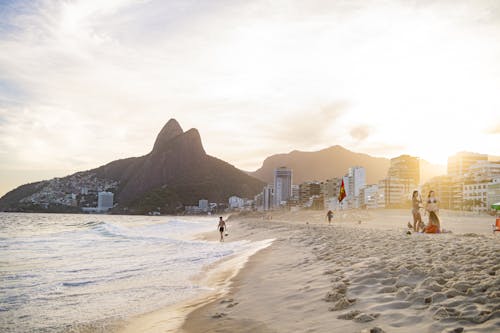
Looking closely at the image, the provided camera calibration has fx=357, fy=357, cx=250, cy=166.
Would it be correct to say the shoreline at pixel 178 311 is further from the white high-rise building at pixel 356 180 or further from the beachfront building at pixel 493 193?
the white high-rise building at pixel 356 180

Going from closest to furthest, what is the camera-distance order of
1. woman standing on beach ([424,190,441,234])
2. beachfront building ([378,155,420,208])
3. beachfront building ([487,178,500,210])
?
1. woman standing on beach ([424,190,441,234])
2. beachfront building ([487,178,500,210])
3. beachfront building ([378,155,420,208])

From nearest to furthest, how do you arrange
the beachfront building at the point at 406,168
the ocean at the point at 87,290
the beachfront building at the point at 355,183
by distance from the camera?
1. the ocean at the point at 87,290
2. the beachfront building at the point at 406,168
3. the beachfront building at the point at 355,183

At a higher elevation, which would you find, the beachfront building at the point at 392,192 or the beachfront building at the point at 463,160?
the beachfront building at the point at 463,160

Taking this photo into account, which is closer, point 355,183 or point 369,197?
point 369,197

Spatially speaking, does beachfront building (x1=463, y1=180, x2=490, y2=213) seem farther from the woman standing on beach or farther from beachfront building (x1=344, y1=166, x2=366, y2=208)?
the woman standing on beach

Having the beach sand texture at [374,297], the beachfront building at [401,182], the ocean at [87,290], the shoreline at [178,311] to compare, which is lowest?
the ocean at [87,290]

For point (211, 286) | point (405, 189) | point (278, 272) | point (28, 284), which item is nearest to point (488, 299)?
point (278, 272)

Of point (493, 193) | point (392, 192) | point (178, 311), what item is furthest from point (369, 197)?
point (178, 311)

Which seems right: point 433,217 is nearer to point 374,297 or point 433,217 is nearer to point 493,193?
point 374,297

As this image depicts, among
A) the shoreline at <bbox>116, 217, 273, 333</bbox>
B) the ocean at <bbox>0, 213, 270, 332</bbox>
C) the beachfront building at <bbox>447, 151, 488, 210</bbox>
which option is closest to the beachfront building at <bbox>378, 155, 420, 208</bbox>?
the beachfront building at <bbox>447, 151, 488, 210</bbox>

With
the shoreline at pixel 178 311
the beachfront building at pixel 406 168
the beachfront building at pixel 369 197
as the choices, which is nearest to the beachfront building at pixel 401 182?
the beachfront building at pixel 406 168

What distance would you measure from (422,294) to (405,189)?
149432 mm

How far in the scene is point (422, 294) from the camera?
17.0ft

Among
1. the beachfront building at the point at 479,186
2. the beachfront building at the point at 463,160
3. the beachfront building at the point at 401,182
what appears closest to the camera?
the beachfront building at the point at 479,186
